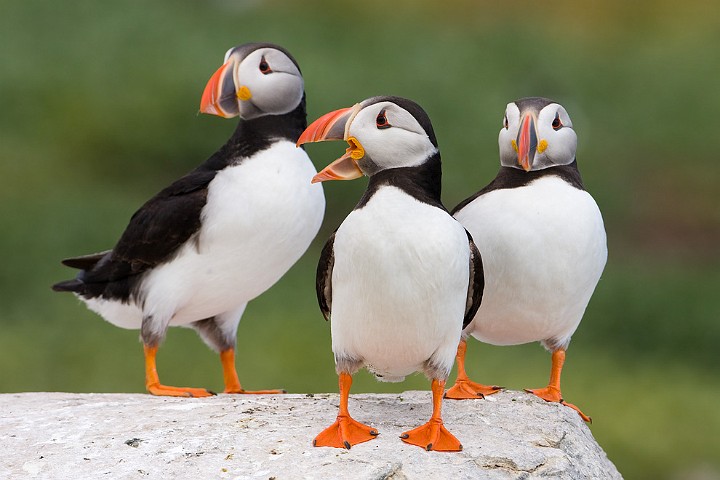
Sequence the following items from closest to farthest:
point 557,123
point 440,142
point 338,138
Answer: point 338,138 < point 557,123 < point 440,142

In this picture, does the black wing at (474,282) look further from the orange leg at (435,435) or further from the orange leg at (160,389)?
the orange leg at (160,389)

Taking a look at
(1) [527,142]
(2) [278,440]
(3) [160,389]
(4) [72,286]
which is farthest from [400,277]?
(4) [72,286]

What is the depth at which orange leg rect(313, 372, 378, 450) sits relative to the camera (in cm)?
461

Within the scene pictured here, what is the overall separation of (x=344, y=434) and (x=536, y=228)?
1238 millimetres

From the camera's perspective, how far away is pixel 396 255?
4438mm

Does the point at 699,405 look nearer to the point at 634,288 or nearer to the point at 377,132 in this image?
the point at 634,288

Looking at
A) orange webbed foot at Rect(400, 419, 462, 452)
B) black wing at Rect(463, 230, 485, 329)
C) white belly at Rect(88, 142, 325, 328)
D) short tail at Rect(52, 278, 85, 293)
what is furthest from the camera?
short tail at Rect(52, 278, 85, 293)

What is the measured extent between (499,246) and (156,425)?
1654 mm

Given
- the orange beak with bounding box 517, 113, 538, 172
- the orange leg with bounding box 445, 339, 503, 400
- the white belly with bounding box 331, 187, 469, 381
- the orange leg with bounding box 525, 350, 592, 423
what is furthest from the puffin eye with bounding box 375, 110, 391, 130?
the orange leg with bounding box 525, 350, 592, 423

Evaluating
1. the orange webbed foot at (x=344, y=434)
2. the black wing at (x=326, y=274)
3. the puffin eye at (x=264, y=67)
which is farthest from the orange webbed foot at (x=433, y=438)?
the puffin eye at (x=264, y=67)

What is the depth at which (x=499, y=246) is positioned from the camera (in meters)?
5.12

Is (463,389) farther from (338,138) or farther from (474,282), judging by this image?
(338,138)

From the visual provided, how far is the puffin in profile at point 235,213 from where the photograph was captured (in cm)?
586

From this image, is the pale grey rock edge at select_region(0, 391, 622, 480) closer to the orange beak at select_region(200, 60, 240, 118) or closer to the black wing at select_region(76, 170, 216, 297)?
the black wing at select_region(76, 170, 216, 297)
